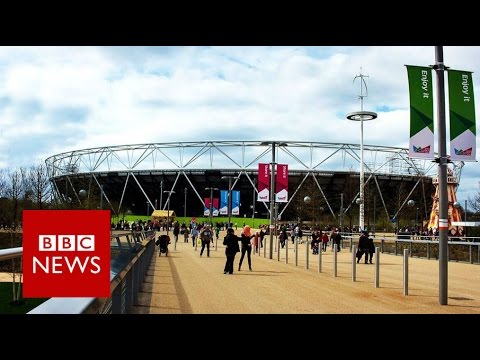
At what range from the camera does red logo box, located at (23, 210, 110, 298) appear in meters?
5.24

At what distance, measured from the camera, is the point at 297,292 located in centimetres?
1253

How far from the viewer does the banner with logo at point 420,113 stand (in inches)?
449

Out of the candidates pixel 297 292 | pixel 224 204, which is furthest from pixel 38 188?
pixel 297 292

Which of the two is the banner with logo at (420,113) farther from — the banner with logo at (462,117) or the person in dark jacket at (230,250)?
the person in dark jacket at (230,250)

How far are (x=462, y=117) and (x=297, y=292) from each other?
5.34 meters

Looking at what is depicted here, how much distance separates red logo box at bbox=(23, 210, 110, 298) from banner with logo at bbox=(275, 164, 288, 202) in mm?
20900

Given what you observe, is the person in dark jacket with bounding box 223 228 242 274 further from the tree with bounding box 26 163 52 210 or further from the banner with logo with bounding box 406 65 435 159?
the tree with bounding box 26 163 52 210

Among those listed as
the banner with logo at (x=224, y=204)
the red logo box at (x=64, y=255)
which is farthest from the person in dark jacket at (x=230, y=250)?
the banner with logo at (x=224, y=204)

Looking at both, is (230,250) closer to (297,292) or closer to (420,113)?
(297,292)

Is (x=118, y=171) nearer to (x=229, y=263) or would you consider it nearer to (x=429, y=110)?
(x=229, y=263)
